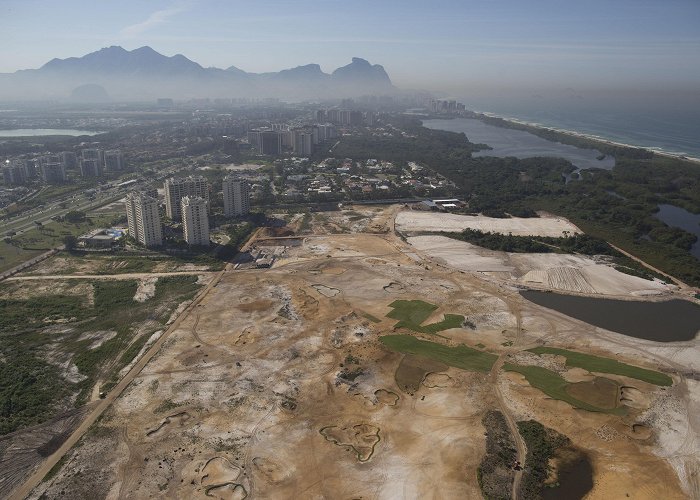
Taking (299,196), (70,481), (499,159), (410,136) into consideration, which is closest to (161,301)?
(70,481)

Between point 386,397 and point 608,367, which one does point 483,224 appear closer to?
point 608,367

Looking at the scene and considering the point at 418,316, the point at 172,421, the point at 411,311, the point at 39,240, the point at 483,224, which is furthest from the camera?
the point at 483,224

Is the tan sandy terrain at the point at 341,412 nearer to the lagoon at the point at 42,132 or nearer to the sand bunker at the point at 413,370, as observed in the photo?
the sand bunker at the point at 413,370

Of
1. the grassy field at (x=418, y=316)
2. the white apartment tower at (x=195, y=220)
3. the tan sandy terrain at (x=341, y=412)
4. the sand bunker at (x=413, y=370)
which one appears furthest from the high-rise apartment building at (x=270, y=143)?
the sand bunker at (x=413, y=370)

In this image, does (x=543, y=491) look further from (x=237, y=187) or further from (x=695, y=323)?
(x=237, y=187)

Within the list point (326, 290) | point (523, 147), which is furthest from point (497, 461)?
point (523, 147)

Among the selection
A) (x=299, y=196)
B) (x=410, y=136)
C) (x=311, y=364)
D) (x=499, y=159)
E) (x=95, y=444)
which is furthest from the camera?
(x=410, y=136)
